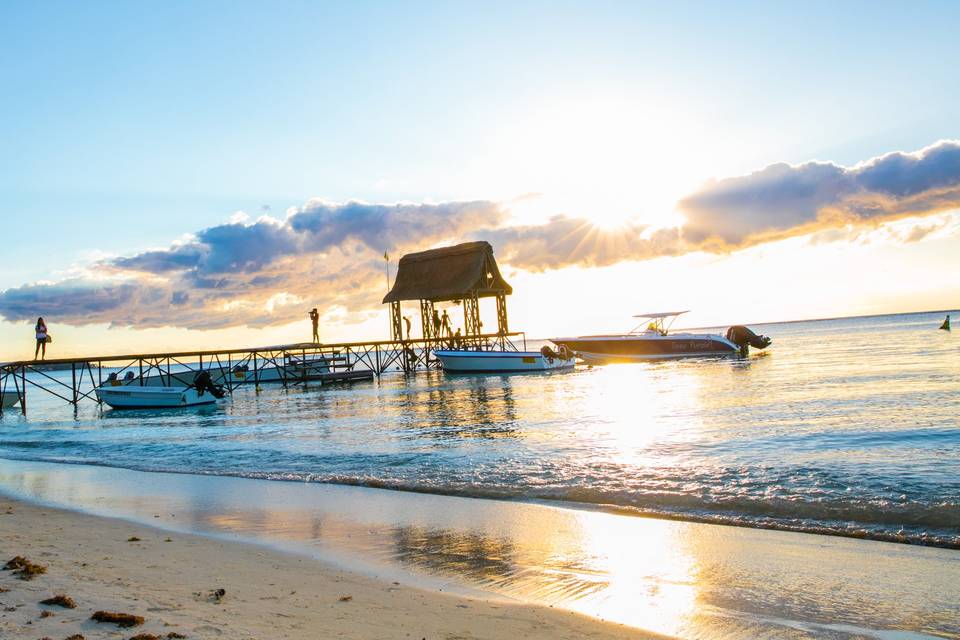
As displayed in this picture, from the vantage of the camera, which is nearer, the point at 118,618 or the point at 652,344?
the point at 118,618

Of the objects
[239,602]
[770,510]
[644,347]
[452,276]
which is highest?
[452,276]

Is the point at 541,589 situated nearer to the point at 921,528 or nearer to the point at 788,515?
the point at 788,515

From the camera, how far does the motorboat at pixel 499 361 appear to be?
146 feet

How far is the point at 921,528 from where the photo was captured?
7137 millimetres

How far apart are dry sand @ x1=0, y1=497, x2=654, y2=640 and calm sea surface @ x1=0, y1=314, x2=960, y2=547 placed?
4.03 metres

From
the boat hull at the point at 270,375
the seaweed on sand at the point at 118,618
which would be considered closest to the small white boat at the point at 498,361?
the boat hull at the point at 270,375

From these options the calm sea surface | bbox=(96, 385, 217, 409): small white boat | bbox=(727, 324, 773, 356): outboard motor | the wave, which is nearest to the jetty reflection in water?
the wave

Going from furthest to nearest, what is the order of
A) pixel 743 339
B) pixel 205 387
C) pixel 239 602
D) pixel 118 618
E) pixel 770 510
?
pixel 743 339 → pixel 205 387 → pixel 770 510 → pixel 239 602 → pixel 118 618

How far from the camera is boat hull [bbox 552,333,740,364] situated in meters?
48.4

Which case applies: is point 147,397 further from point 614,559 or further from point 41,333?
point 614,559

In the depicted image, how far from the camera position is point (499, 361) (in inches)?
1763

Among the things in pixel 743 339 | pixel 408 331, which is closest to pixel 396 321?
pixel 408 331

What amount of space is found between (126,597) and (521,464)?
7.67 metres

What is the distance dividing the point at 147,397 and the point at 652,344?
107 feet
